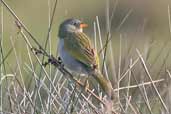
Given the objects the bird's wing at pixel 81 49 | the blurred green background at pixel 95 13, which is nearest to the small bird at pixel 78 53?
the bird's wing at pixel 81 49

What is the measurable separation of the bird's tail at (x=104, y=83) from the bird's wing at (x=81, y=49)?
0.27 ft

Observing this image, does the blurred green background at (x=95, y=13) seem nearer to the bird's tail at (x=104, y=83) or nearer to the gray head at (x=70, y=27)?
the gray head at (x=70, y=27)

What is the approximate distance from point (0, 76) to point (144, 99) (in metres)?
1.56

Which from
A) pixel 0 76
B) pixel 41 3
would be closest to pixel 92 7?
pixel 41 3

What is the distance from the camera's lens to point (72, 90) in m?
8.89

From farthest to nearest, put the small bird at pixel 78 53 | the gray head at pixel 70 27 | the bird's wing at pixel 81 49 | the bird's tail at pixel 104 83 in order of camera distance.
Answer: the gray head at pixel 70 27 < the bird's wing at pixel 81 49 < the small bird at pixel 78 53 < the bird's tail at pixel 104 83

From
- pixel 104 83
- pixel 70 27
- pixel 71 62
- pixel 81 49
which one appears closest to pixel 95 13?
pixel 70 27

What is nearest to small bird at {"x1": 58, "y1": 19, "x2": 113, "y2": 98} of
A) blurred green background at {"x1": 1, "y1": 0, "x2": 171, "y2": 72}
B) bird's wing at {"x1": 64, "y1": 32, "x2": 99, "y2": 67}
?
bird's wing at {"x1": 64, "y1": 32, "x2": 99, "y2": 67}

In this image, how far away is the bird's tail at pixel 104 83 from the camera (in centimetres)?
831

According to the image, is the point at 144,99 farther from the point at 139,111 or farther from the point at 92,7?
the point at 92,7

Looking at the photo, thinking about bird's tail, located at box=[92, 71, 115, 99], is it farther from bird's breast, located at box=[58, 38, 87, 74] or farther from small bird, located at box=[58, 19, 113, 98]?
bird's breast, located at box=[58, 38, 87, 74]

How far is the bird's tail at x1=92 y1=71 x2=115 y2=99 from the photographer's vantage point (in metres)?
8.31

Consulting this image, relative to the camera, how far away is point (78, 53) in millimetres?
9070

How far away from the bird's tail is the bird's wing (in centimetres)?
8
